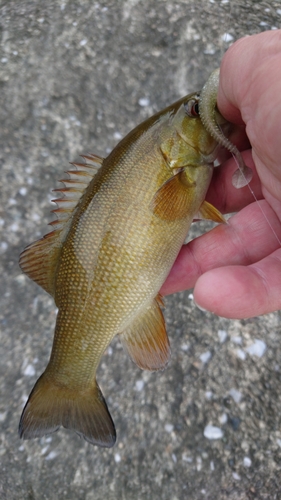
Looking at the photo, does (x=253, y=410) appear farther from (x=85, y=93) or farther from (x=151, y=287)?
(x=85, y=93)

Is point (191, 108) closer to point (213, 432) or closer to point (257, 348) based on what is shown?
point (257, 348)

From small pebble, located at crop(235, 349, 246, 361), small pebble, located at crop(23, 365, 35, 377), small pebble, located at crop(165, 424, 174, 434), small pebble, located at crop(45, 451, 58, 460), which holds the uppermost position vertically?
small pebble, located at crop(235, 349, 246, 361)

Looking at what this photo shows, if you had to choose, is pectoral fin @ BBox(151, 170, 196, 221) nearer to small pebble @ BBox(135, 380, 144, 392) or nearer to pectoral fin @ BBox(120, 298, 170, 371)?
pectoral fin @ BBox(120, 298, 170, 371)

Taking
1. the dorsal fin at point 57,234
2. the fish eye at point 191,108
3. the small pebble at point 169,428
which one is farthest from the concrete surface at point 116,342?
the fish eye at point 191,108

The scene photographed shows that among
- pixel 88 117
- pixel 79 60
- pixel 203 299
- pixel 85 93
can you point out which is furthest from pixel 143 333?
pixel 79 60

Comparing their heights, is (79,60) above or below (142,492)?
above

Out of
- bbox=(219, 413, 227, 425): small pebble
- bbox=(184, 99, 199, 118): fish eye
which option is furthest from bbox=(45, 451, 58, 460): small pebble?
bbox=(184, 99, 199, 118): fish eye
